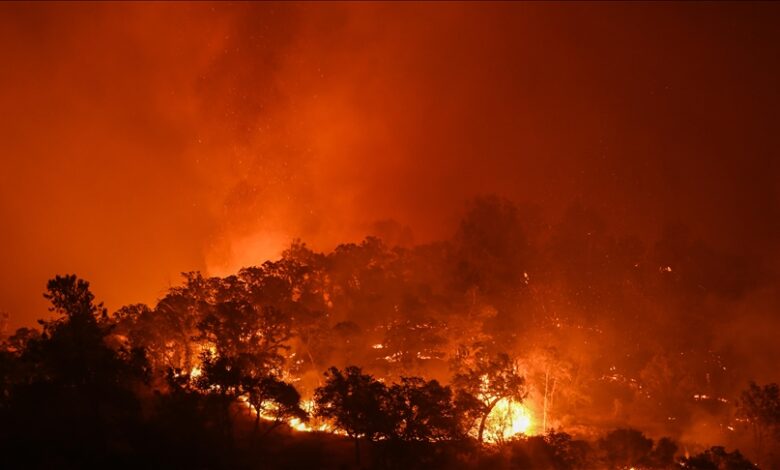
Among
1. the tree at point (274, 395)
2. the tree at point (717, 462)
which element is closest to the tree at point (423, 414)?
the tree at point (274, 395)

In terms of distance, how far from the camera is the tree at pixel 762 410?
3144cm

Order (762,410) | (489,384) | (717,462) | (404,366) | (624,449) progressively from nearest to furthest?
(717,462) → (624,449) → (489,384) → (762,410) → (404,366)

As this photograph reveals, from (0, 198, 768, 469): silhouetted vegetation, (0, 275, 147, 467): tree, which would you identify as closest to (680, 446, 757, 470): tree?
(0, 198, 768, 469): silhouetted vegetation

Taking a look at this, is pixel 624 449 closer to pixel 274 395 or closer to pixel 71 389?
pixel 274 395

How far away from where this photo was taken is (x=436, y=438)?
25.8 metres

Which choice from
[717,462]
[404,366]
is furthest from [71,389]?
[717,462]

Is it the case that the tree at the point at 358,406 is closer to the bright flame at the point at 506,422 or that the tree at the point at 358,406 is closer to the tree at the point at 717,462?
the bright flame at the point at 506,422

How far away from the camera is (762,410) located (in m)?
31.6

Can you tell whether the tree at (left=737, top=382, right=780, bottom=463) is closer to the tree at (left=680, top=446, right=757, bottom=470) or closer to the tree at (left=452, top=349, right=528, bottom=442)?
the tree at (left=680, top=446, right=757, bottom=470)

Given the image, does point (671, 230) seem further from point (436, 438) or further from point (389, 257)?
point (436, 438)

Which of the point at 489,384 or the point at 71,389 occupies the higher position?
the point at 489,384

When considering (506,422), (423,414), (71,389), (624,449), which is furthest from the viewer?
(506,422)

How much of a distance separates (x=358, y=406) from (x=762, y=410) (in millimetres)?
21314

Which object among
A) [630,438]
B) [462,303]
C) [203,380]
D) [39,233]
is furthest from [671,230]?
[39,233]
